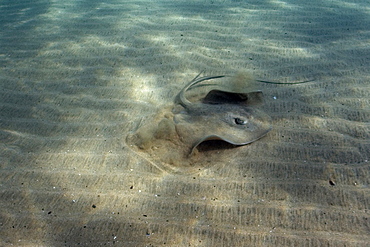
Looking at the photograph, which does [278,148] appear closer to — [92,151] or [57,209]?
[92,151]

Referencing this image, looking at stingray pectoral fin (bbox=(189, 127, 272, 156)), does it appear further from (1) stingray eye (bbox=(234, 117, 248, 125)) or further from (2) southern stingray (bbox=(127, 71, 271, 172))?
(1) stingray eye (bbox=(234, 117, 248, 125))

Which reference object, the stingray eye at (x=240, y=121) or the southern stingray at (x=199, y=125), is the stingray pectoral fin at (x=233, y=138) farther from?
the stingray eye at (x=240, y=121)

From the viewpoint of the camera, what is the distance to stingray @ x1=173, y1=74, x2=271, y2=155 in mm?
3366

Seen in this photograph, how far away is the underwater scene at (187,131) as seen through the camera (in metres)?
2.59

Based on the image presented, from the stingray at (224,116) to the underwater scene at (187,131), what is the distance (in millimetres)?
21

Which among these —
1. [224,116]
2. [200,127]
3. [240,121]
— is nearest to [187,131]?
[200,127]

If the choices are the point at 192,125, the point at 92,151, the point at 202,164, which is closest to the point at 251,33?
the point at 192,125

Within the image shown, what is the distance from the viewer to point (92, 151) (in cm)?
339

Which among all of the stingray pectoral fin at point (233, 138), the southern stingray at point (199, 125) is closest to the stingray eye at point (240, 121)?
the southern stingray at point (199, 125)

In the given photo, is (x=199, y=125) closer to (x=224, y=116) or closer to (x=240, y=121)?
(x=224, y=116)

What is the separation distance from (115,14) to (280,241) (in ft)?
20.4

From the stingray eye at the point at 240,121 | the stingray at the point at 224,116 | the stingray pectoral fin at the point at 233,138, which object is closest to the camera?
the stingray pectoral fin at the point at 233,138

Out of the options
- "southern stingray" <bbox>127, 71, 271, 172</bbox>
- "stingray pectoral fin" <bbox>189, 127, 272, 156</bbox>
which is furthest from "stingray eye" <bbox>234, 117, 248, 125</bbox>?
"stingray pectoral fin" <bbox>189, 127, 272, 156</bbox>

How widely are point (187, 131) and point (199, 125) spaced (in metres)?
0.20
